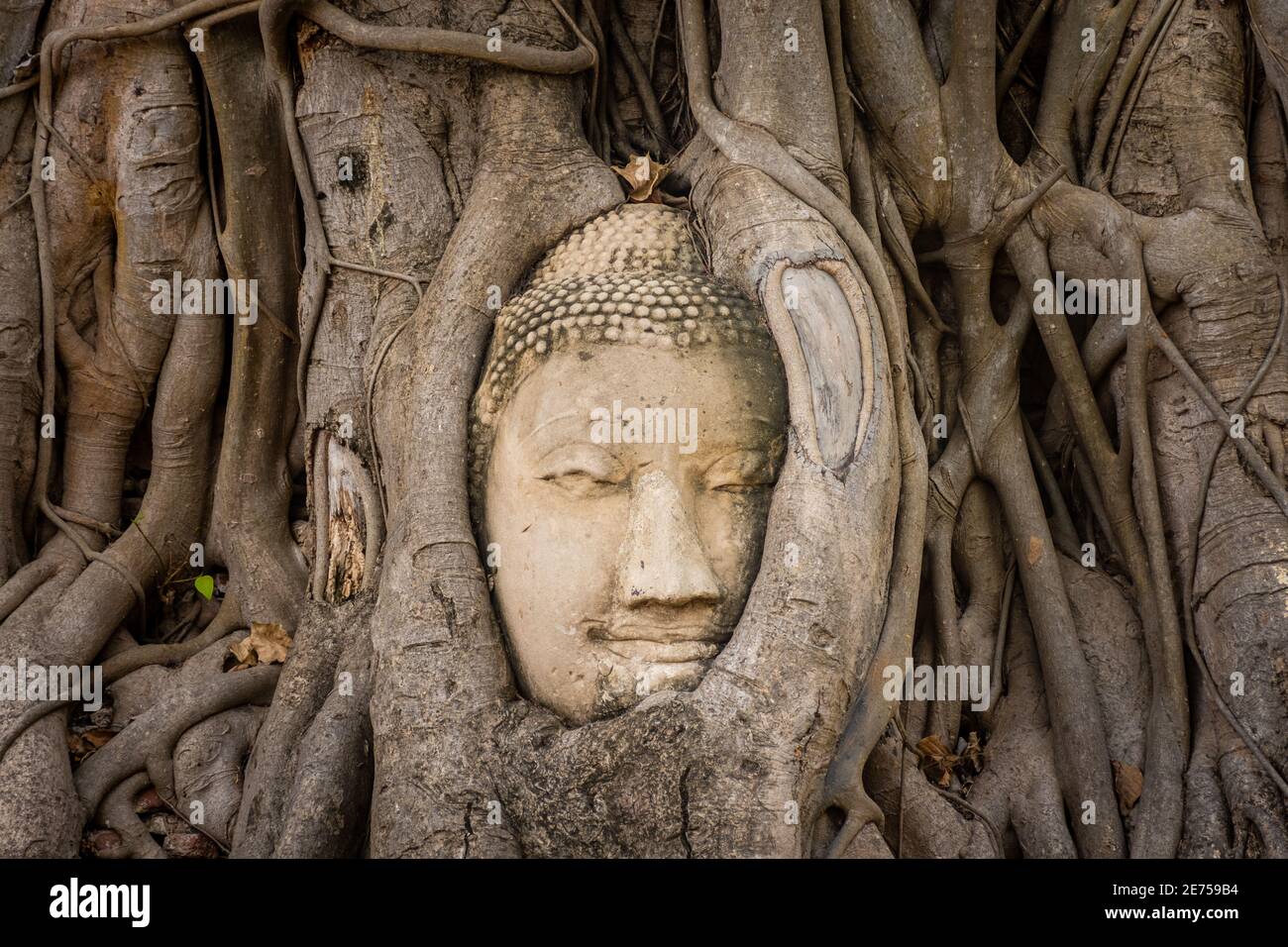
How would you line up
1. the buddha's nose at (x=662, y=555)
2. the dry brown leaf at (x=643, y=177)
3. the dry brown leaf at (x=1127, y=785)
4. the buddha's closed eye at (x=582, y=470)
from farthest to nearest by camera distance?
1. the dry brown leaf at (x=643, y=177)
2. the dry brown leaf at (x=1127, y=785)
3. the buddha's closed eye at (x=582, y=470)
4. the buddha's nose at (x=662, y=555)

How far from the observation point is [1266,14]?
3410mm

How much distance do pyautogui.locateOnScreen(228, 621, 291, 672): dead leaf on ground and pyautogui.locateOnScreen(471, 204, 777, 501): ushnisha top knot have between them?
1.03 meters

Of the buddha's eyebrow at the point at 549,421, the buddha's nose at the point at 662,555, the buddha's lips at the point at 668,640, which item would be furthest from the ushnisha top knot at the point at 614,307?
the buddha's lips at the point at 668,640

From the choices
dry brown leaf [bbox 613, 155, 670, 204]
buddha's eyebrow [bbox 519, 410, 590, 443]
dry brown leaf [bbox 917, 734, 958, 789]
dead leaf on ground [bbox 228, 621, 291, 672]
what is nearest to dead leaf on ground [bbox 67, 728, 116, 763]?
dead leaf on ground [bbox 228, 621, 291, 672]

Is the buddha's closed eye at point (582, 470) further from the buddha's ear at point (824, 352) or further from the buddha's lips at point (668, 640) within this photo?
the buddha's ear at point (824, 352)

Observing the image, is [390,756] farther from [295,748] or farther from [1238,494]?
[1238,494]

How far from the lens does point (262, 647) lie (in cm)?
366

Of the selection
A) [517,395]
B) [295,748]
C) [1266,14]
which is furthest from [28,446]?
[1266,14]

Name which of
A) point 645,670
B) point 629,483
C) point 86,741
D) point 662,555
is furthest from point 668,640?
point 86,741

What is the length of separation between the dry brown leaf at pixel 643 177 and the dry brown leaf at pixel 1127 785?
1882mm

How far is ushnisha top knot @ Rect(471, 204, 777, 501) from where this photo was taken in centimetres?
284

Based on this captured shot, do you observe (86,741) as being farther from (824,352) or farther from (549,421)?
(824,352)

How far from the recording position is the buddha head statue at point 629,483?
106 inches

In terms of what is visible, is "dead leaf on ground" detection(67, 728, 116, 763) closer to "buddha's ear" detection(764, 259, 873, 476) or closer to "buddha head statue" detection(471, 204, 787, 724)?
"buddha head statue" detection(471, 204, 787, 724)
